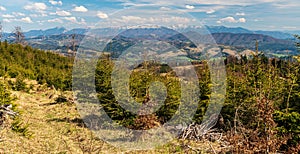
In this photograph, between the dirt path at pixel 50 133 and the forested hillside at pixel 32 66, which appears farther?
the forested hillside at pixel 32 66

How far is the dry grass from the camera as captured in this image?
1045cm

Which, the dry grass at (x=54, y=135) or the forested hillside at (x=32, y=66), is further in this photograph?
the forested hillside at (x=32, y=66)

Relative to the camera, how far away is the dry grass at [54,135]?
34.3ft

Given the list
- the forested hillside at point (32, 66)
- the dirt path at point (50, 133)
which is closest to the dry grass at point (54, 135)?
the dirt path at point (50, 133)

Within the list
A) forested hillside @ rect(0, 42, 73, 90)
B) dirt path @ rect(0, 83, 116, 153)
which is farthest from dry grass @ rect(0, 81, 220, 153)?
forested hillside @ rect(0, 42, 73, 90)

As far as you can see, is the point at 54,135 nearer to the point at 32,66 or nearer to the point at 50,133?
the point at 50,133

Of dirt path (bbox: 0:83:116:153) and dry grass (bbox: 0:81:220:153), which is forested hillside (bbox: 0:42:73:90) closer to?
dirt path (bbox: 0:83:116:153)

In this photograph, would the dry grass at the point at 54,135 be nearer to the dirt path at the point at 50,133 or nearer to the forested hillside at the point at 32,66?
the dirt path at the point at 50,133

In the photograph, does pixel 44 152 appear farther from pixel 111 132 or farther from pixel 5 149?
pixel 111 132

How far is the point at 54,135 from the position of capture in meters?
13.0

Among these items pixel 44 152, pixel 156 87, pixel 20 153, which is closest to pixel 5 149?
pixel 20 153

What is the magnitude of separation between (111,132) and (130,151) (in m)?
2.98

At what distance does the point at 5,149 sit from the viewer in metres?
10.0

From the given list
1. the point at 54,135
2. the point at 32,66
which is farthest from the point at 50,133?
the point at 32,66
